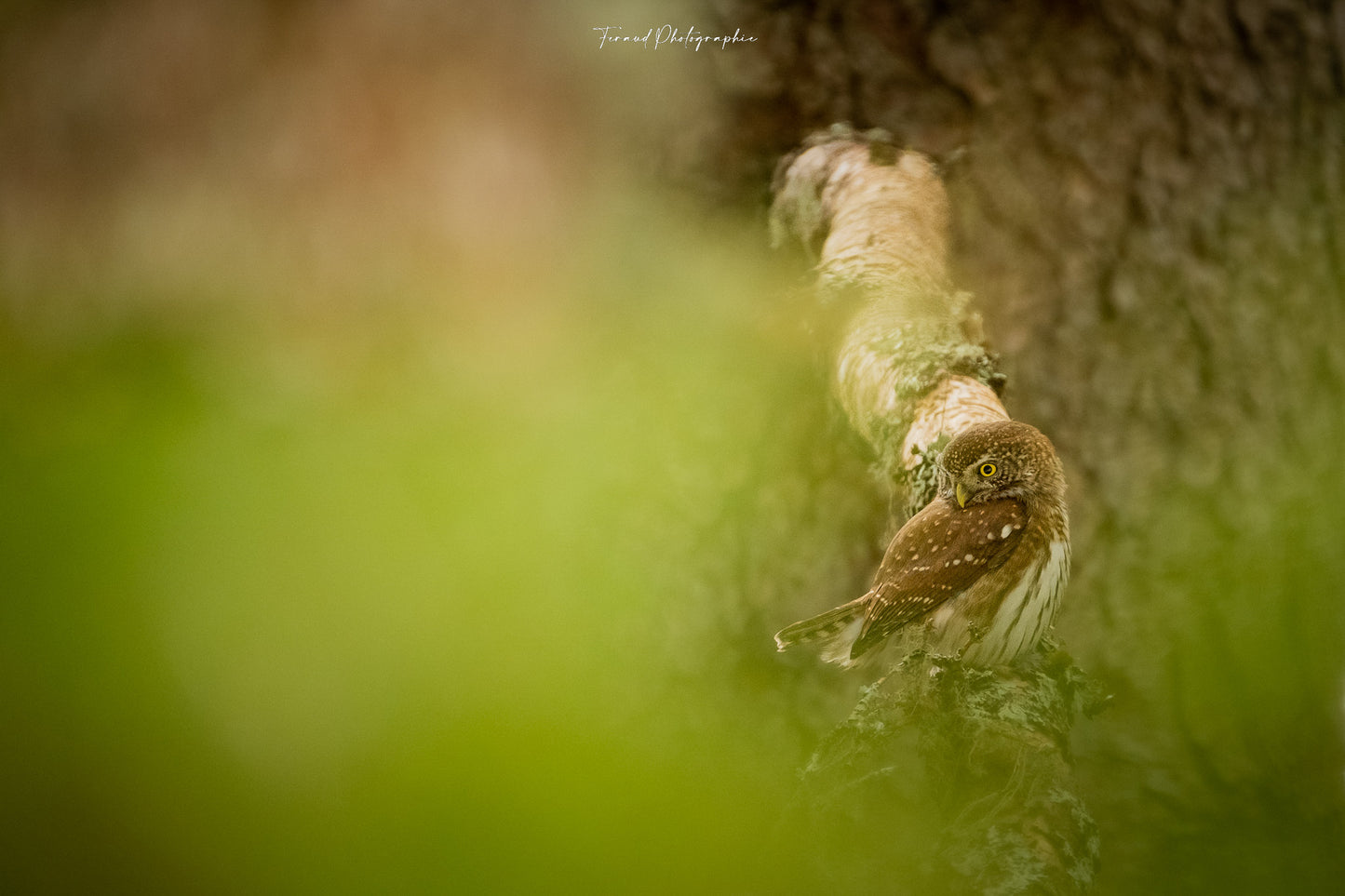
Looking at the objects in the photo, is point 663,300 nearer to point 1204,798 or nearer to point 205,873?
point 205,873

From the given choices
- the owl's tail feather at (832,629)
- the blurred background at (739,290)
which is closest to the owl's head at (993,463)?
the owl's tail feather at (832,629)

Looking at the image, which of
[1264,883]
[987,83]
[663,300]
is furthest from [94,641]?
[987,83]

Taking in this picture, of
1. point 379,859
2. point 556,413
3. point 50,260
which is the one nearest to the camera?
point 379,859

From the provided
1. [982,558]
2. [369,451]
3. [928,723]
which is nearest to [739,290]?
[369,451]

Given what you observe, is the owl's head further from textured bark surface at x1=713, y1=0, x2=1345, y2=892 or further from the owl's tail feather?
textured bark surface at x1=713, y1=0, x2=1345, y2=892

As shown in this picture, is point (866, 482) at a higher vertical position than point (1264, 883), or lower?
higher

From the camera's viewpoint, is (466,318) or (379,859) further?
(466,318)
